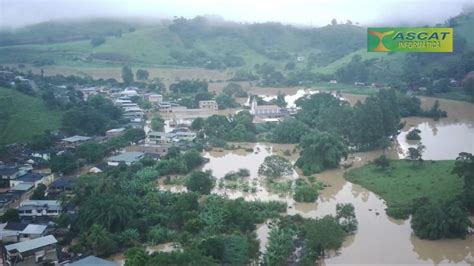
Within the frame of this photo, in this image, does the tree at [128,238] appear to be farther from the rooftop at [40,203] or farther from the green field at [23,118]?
the green field at [23,118]

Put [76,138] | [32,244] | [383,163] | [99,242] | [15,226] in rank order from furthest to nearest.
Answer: [76,138], [383,163], [15,226], [99,242], [32,244]

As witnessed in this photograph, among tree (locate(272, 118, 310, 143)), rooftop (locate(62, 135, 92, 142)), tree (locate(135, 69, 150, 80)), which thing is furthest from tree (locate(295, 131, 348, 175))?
tree (locate(135, 69, 150, 80))

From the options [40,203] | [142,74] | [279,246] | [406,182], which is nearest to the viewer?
[279,246]

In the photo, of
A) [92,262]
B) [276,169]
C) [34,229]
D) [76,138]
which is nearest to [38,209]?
[34,229]

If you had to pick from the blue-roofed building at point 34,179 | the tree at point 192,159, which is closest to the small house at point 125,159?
the tree at point 192,159

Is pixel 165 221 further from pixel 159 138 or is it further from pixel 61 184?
pixel 159 138
